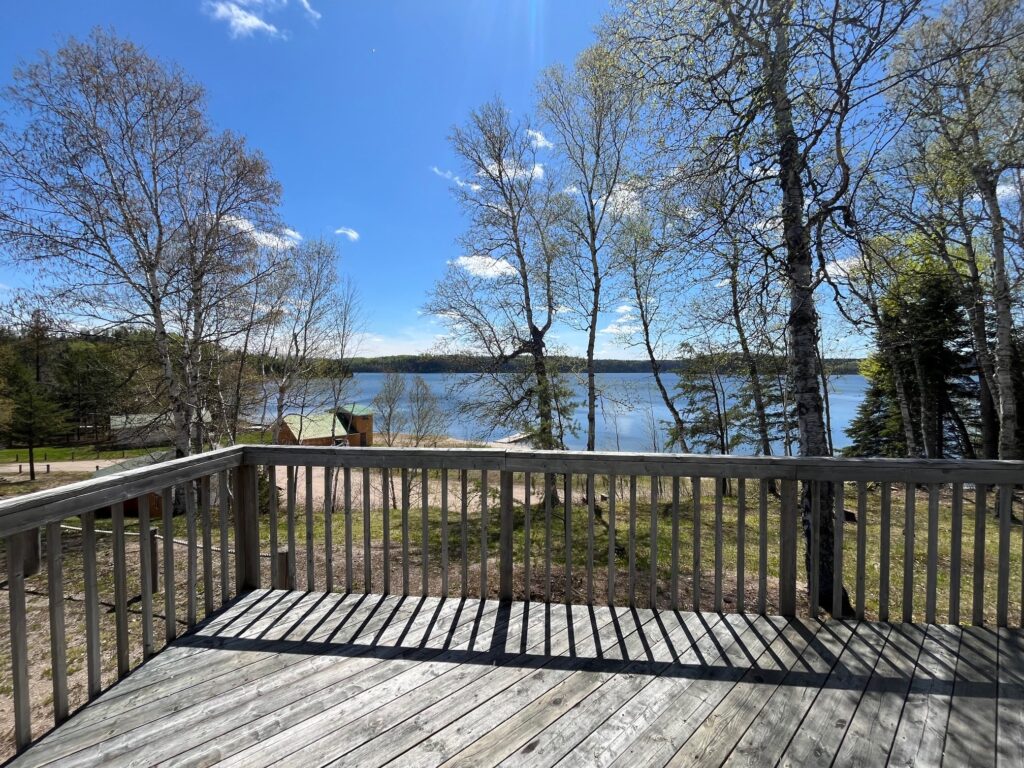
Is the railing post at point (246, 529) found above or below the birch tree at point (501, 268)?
below

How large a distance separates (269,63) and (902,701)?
957 cm

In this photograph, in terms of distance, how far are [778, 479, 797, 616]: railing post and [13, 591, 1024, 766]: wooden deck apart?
0.10 m

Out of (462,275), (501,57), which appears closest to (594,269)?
(462,275)

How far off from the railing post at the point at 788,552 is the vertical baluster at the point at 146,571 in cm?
290

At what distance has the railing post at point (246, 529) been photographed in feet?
8.46

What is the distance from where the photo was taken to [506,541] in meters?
2.44

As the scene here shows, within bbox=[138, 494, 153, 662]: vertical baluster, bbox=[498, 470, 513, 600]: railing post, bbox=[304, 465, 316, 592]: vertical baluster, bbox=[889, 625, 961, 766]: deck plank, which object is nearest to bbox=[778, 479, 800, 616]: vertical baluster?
bbox=[889, 625, 961, 766]: deck plank

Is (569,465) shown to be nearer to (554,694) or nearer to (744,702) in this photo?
(554,694)

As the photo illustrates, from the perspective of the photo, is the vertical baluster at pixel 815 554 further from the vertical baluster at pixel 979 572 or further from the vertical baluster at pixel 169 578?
the vertical baluster at pixel 169 578

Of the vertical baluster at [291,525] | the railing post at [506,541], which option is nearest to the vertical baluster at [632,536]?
the railing post at [506,541]

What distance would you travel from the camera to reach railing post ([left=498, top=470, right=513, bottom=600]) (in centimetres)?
241

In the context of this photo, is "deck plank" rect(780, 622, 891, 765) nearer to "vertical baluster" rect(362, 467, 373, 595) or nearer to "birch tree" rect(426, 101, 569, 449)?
"vertical baluster" rect(362, 467, 373, 595)

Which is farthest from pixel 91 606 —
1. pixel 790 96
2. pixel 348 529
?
pixel 790 96

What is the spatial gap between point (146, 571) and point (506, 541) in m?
1.61
